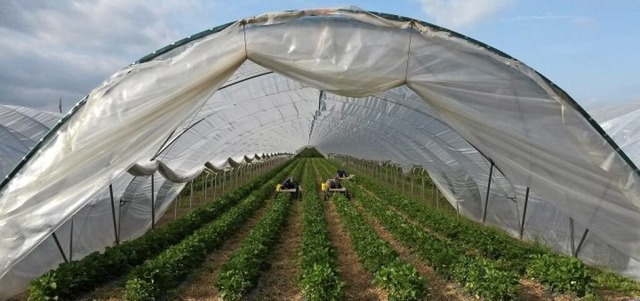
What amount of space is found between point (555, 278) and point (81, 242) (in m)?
8.05

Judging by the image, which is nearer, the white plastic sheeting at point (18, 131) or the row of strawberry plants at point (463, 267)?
the row of strawberry plants at point (463, 267)

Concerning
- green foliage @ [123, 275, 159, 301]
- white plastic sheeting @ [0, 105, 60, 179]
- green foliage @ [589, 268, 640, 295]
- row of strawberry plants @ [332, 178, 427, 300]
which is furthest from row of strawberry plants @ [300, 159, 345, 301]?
white plastic sheeting @ [0, 105, 60, 179]

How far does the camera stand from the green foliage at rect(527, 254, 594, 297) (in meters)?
7.09

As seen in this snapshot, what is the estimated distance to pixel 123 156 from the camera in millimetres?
6508

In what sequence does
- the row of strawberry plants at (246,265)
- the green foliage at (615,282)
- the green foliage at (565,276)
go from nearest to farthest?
the green foliage at (565,276) → the row of strawberry plants at (246,265) → the green foliage at (615,282)

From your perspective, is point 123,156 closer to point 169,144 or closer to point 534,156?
point 534,156

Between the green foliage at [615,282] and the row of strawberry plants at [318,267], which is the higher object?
the row of strawberry plants at [318,267]

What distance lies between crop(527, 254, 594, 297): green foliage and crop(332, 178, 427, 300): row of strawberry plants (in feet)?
5.55

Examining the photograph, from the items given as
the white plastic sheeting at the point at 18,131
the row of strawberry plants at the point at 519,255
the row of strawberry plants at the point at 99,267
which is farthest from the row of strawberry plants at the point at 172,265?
the row of strawberry plants at the point at 519,255

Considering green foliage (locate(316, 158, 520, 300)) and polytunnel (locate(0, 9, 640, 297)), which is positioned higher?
polytunnel (locate(0, 9, 640, 297))

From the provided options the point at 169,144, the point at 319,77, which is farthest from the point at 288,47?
the point at 169,144

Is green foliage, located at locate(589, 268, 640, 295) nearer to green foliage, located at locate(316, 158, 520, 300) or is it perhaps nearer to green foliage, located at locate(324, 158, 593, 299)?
green foliage, located at locate(324, 158, 593, 299)

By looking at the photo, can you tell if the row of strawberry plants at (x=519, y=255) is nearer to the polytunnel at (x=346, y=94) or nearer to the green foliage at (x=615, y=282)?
the green foliage at (x=615, y=282)

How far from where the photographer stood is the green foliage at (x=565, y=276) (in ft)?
23.3
